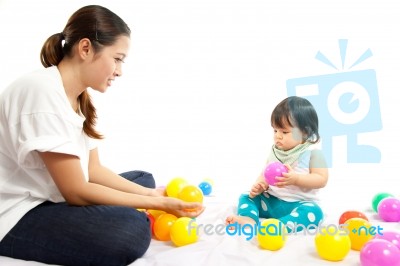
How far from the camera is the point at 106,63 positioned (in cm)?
110

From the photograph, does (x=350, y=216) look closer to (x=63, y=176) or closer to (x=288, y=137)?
(x=288, y=137)

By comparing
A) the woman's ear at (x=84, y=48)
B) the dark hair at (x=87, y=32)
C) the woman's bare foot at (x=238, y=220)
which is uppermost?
the dark hair at (x=87, y=32)

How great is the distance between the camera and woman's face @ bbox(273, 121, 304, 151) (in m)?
1.37

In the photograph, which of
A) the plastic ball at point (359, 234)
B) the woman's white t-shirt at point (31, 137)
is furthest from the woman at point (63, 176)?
the plastic ball at point (359, 234)

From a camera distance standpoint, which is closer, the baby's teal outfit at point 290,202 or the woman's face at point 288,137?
the baby's teal outfit at point 290,202

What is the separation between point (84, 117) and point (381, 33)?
139 centimetres

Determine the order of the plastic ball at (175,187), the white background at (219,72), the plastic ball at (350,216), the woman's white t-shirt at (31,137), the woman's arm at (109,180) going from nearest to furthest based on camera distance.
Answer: the woman's white t-shirt at (31,137), the plastic ball at (350,216), the woman's arm at (109,180), the plastic ball at (175,187), the white background at (219,72)

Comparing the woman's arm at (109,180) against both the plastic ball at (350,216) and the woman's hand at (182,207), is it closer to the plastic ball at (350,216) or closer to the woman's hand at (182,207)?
the woman's hand at (182,207)

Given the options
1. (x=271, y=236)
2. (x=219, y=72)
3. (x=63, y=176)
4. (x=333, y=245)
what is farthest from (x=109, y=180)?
(x=219, y=72)

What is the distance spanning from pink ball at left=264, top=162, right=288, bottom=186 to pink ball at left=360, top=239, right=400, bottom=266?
43cm

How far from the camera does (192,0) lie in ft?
6.71

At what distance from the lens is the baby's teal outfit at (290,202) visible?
1.26m

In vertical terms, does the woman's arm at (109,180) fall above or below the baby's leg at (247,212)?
above
